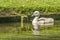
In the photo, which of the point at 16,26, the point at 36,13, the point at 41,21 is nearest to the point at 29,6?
the point at 36,13

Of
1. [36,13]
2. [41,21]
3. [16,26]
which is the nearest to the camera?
[16,26]

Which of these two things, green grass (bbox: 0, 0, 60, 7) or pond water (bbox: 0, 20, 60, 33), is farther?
green grass (bbox: 0, 0, 60, 7)

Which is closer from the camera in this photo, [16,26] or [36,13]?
[16,26]

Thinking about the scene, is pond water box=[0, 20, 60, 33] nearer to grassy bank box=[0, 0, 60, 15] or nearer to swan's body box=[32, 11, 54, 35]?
swan's body box=[32, 11, 54, 35]

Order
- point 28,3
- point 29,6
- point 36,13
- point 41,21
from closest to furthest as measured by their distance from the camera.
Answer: point 41,21 < point 36,13 < point 29,6 < point 28,3

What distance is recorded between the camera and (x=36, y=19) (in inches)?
653

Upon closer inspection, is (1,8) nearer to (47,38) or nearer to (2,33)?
(2,33)

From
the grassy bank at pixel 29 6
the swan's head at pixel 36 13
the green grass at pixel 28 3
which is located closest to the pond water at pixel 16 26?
the swan's head at pixel 36 13

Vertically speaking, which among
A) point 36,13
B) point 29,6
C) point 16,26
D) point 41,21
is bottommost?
point 16,26

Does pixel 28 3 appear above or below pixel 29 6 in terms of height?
above

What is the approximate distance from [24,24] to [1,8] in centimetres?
199

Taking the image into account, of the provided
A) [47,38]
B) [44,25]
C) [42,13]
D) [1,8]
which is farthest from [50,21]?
[47,38]

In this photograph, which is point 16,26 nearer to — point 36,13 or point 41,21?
point 41,21

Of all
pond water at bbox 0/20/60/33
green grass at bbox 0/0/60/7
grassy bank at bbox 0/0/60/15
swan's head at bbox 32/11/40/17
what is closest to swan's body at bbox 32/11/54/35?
swan's head at bbox 32/11/40/17
